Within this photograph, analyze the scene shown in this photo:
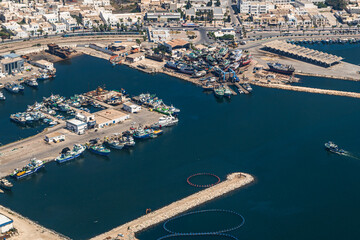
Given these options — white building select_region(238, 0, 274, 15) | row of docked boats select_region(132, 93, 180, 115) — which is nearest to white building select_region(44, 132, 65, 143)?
row of docked boats select_region(132, 93, 180, 115)

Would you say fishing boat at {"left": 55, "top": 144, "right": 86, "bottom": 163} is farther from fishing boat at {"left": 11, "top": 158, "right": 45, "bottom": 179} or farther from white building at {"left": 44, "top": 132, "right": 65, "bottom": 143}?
white building at {"left": 44, "top": 132, "right": 65, "bottom": 143}

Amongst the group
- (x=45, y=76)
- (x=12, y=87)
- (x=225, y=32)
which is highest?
(x=225, y=32)

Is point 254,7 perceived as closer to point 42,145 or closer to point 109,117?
point 109,117

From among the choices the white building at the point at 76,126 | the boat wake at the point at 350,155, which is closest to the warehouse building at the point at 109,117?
the white building at the point at 76,126

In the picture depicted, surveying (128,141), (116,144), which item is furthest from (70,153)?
(128,141)

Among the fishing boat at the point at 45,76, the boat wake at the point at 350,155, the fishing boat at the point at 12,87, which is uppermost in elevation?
the fishing boat at the point at 45,76

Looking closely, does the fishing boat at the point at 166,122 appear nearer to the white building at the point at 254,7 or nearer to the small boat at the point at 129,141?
the small boat at the point at 129,141
